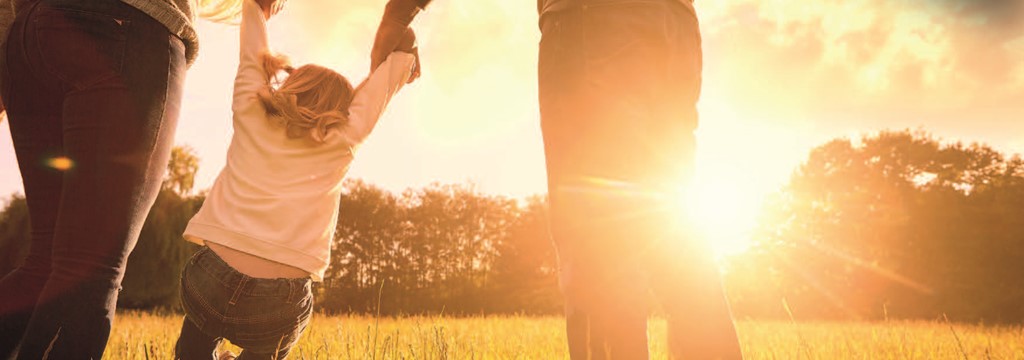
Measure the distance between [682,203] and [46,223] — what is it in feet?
6.78

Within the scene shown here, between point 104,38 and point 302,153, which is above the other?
point 104,38

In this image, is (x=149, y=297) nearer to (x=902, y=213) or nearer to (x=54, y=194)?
(x=54, y=194)

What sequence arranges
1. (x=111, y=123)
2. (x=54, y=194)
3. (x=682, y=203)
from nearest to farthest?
(x=111, y=123) → (x=682, y=203) → (x=54, y=194)

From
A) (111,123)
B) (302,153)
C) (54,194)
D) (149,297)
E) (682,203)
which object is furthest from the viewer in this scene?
(149,297)

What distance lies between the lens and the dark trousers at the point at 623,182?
4.96 ft

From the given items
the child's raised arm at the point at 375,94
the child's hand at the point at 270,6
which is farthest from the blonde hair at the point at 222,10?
the child's raised arm at the point at 375,94

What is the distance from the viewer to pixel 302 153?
7.14 feet

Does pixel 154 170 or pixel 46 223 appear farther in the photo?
pixel 46 223

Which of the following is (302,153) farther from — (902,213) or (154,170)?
(902,213)

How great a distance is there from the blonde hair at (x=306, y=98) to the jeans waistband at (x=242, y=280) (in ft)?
1.79

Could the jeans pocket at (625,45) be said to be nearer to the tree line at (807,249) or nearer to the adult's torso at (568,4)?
the adult's torso at (568,4)

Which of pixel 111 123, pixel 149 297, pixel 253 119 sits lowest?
pixel 149 297

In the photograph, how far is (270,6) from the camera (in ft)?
7.63

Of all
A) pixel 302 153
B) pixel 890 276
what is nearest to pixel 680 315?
pixel 302 153
